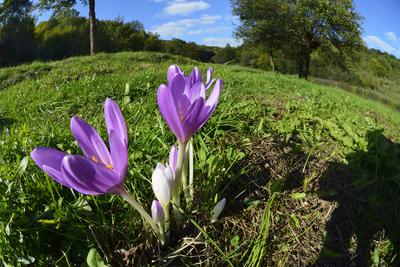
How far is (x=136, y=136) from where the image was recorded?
2.57m

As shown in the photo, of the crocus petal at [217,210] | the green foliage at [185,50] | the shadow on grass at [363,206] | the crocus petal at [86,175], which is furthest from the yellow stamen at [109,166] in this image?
the green foliage at [185,50]

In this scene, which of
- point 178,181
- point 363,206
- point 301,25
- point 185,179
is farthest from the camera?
point 301,25

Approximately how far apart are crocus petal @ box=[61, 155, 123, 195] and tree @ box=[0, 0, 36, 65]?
113 ft

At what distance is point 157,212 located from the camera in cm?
158

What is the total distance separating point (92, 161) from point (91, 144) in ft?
0.55

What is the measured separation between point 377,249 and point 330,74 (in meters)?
50.8

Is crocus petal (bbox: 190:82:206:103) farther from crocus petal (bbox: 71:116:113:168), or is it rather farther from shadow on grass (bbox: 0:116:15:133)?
shadow on grass (bbox: 0:116:15:133)

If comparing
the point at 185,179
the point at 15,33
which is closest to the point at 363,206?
the point at 185,179

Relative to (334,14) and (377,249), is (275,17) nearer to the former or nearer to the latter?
(334,14)

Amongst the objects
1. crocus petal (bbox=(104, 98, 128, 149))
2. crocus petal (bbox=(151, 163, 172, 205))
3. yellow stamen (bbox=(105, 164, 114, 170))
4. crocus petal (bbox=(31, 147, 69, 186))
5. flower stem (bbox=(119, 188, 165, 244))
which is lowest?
flower stem (bbox=(119, 188, 165, 244))

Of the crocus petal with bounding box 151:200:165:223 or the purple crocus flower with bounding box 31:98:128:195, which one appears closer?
the purple crocus flower with bounding box 31:98:128:195

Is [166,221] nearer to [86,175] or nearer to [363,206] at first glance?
[86,175]

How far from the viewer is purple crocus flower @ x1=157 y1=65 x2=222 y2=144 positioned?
146 centimetres

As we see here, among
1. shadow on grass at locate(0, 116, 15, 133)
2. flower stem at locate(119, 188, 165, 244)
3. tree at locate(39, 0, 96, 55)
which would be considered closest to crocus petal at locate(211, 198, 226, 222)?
flower stem at locate(119, 188, 165, 244)
